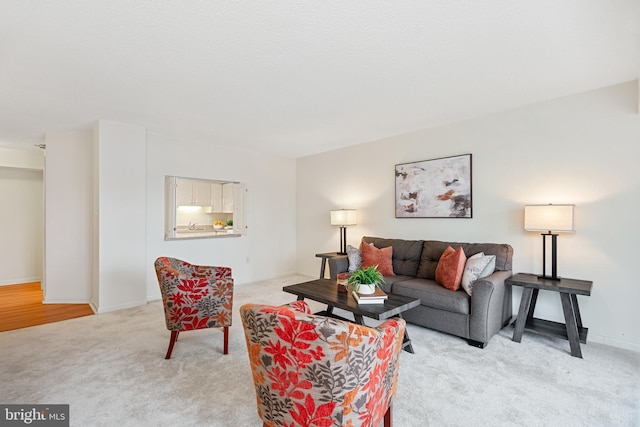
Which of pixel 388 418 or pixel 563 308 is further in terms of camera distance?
pixel 563 308

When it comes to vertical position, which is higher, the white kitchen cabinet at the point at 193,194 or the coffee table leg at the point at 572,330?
the white kitchen cabinet at the point at 193,194

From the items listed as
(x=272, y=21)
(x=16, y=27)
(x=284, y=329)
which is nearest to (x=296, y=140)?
(x=272, y=21)

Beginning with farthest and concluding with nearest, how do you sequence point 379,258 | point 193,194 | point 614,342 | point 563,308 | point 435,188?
1. point 193,194
2. point 435,188
3. point 379,258
4. point 614,342
5. point 563,308

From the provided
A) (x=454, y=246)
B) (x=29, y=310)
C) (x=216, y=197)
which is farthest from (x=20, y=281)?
(x=454, y=246)

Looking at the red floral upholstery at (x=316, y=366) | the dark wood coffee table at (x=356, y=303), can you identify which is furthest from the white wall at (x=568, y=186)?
the red floral upholstery at (x=316, y=366)

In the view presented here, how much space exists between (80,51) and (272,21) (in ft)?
4.89

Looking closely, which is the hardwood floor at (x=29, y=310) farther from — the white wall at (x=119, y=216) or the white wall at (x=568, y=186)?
the white wall at (x=568, y=186)

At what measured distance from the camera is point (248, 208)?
5.54m

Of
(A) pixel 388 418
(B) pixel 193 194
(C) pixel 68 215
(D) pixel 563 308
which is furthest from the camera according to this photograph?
(B) pixel 193 194

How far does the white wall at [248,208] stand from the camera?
445cm

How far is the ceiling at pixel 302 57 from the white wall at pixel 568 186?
9.8 inches

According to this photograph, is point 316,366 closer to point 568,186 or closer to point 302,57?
point 302,57

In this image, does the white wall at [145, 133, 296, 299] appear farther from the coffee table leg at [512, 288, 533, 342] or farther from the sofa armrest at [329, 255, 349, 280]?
the coffee table leg at [512, 288, 533, 342]

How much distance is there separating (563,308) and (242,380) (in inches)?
110
